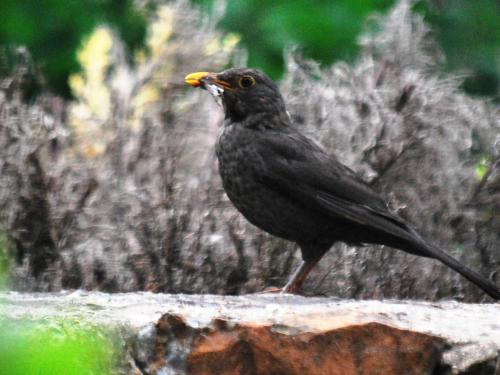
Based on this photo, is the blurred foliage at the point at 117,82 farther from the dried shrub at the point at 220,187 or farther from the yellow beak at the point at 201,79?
the yellow beak at the point at 201,79

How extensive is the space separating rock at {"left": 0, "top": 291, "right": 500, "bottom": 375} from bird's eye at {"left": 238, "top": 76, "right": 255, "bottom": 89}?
5.53 feet

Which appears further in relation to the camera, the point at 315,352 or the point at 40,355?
the point at 315,352

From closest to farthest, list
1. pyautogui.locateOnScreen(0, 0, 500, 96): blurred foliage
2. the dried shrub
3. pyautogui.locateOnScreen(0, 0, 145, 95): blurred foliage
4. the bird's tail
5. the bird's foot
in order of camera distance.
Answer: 1. the bird's tail
2. the bird's foot
3. the dried shrub
4. pyautogui.locateOnScreen(0, 0, 500, 96): blurred foliage
5. pyautogui.locateOnScreen(0, 0, 145, 95): blurred foliage

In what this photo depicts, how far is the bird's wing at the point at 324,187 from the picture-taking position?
3615 millimetres

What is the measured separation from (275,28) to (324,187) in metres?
3.04

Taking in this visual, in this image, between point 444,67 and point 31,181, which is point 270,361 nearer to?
point 31,181

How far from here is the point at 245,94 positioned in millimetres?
3986

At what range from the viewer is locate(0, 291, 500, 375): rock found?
223 centimetres

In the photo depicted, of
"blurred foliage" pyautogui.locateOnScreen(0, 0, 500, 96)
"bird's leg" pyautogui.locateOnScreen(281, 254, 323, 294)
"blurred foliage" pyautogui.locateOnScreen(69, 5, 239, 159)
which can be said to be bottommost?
"bird's leg" pyautogui.locateOnScreen(281, 254, 323, 294)

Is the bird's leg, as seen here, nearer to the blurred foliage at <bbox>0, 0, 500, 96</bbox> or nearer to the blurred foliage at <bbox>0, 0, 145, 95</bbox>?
the blurred foliage at <bbox>0, 0, 500, 96</bbox>

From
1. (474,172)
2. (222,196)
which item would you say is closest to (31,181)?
(222,196)

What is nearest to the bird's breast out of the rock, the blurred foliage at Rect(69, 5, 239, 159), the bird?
the bird

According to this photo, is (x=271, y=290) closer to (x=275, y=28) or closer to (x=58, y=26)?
(x=275, y=28)

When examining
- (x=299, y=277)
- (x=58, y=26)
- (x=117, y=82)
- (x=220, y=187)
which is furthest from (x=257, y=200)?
(x=58, y=26)
